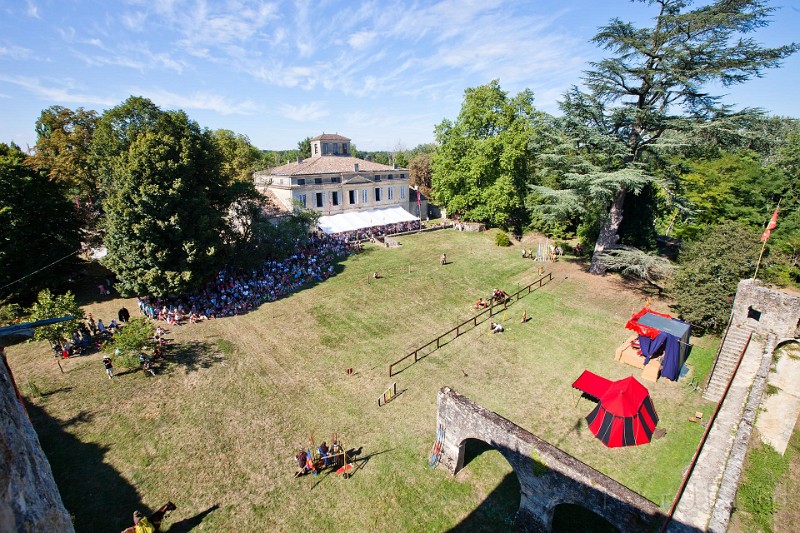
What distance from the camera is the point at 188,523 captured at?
9.40 metres

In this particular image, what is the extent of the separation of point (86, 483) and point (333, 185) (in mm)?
28755

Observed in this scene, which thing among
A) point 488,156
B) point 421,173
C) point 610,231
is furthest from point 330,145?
point 610,231

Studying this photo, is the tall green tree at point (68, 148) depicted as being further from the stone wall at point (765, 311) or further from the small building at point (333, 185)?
the stone wall at point (765, 311)

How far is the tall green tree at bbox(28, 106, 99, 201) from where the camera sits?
24.7m

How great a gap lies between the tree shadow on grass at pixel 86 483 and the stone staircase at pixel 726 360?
19.1m

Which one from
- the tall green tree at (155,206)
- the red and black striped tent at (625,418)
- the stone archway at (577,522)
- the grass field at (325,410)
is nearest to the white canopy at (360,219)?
the grass field at (325,410)

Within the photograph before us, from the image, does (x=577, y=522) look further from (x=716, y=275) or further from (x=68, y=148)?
(x=68, y=148)

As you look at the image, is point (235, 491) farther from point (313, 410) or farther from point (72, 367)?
point (72, 367)

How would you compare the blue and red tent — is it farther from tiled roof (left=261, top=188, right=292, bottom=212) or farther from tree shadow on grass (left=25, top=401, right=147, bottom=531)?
tiled roof (left=261, top=188, right=292, bottom=212)

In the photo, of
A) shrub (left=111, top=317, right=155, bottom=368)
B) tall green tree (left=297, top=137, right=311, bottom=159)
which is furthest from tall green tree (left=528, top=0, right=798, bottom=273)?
tall green tree (left=297, top=137, right=311, bottom=159)

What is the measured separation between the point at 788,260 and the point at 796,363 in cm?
1234

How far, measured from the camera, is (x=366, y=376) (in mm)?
15117

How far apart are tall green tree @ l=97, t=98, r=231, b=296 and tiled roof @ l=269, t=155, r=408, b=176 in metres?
13.6

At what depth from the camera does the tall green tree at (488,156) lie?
32.2 m
